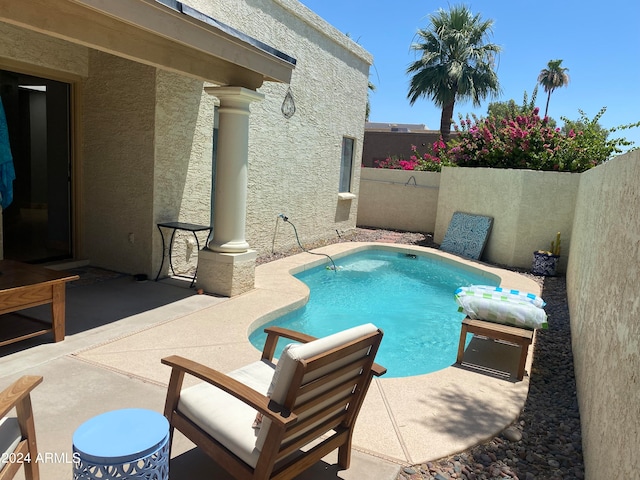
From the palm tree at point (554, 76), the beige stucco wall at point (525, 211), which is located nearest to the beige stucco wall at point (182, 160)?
the beige stucco wall at point (525, 211)

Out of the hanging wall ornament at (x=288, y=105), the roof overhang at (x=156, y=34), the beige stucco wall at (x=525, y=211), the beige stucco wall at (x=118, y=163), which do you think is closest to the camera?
the roof overhang at (x=156, y=34)

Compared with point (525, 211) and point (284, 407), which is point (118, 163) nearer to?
point (284, 407)

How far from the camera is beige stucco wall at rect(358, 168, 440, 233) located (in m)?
14.8

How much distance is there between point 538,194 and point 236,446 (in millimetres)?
9749

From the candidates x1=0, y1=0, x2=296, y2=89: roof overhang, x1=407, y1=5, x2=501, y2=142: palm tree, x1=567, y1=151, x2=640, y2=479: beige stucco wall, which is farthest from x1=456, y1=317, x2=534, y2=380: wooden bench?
x1=407, y1=5, x2=501, y2=142: palm tree

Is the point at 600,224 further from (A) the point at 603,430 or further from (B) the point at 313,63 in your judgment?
(B) the point at 313,63

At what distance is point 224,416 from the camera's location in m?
2.37

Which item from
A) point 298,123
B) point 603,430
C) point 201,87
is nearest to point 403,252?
point 298,123

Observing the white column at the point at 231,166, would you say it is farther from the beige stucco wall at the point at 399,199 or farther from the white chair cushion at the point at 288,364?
the beige stucco wall at the point at 399,199

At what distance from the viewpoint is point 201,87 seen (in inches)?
276

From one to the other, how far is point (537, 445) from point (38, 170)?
7055mm

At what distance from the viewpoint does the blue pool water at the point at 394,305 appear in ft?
19.3

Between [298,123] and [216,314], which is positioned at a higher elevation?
[298,123]

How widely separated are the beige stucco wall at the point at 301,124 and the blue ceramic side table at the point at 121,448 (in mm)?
6232
